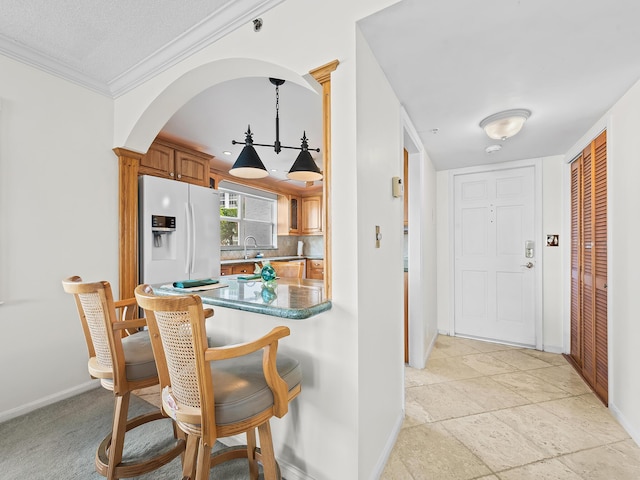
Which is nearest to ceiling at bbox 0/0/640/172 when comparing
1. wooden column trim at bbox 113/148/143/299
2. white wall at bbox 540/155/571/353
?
wooden column trim at bbox 113/148/143/299

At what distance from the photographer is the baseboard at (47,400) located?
2030 mm

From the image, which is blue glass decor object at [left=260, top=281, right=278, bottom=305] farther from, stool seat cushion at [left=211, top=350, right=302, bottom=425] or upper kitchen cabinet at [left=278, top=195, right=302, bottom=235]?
upper kitchen cabinet at [left=278, top=195, right=302, bottom=235]

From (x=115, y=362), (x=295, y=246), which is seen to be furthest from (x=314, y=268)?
(x=115, y=362)

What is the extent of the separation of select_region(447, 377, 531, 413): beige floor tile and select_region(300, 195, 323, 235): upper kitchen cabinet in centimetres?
437

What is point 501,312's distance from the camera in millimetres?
3660

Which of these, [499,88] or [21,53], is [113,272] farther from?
[499,88]

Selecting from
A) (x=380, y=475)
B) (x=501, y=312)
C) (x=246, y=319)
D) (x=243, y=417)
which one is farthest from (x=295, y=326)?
(x=501, y=312)

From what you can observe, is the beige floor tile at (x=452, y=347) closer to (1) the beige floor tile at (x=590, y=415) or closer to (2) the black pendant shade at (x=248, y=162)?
(1) the beige floor tile at (x=590, y=415)

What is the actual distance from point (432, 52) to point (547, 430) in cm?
240

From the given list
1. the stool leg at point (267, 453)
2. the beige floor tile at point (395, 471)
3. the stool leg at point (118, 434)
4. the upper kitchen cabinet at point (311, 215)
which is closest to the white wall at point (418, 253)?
the beige floor tile at point (395, 471)

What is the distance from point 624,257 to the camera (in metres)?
1.97

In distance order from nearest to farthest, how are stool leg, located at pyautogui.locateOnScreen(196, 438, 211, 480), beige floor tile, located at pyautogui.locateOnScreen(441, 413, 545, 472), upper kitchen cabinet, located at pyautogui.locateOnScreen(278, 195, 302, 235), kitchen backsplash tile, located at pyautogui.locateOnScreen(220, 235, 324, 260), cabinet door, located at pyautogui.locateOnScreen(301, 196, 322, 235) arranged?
stool leg, located at pyautogui.locateOnScreen(196, 438, 211, 480) → beige floor tile, located at pyautogui.locateOnScreen(441, 413, 545, 472) → upper kitchen cabinet, located at pyautogui.locateOnScreen(278, 195, 302, 235) → kitchen backsplash tile, located at pyautogui.locateOnScreen(220, 235, 324, 260) → cabinet door, located at pyautogui.locateOnScreen(301, 196, 322, 235)

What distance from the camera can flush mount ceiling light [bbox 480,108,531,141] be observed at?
2.22m

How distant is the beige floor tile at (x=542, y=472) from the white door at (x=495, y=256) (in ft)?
7.09
